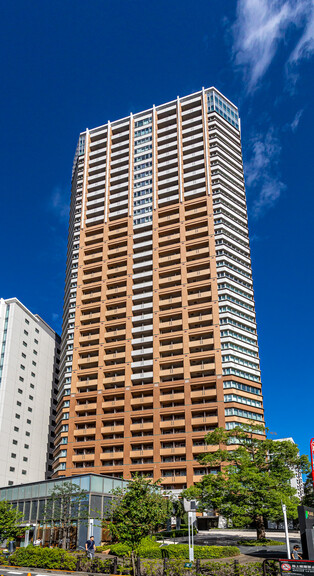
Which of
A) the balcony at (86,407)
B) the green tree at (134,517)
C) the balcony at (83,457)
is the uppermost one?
the balcony at (86,407)

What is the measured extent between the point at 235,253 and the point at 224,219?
7.73 meters

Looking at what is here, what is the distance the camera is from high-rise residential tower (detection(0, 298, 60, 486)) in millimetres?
100375

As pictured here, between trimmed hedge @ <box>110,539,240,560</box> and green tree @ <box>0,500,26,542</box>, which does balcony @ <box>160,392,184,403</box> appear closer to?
green tree @ <box>0,500,26,542</box>

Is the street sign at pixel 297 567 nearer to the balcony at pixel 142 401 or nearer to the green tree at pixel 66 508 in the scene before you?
the green tree at pixel 66 508

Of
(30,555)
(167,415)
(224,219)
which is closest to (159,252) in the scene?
(224,219)

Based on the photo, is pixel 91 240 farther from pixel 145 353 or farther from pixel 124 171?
pixel 145 353

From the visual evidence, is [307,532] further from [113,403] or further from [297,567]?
[113,403]

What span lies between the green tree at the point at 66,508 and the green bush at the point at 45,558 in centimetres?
1584

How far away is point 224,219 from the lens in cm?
10344

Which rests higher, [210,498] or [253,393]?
[253,393]

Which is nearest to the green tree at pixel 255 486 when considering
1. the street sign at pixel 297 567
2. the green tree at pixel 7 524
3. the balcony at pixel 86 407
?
the green tree at pixel 7 524

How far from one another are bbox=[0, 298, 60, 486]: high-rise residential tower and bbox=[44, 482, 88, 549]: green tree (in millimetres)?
49391

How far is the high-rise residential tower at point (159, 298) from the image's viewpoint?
89.8 meters

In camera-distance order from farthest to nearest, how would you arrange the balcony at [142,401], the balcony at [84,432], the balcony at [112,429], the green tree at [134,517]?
1. the balcony at [84,432]
2. the balcony at [112,429]
3. the balcony at [142,401]
4. the green tree at [134,517]
